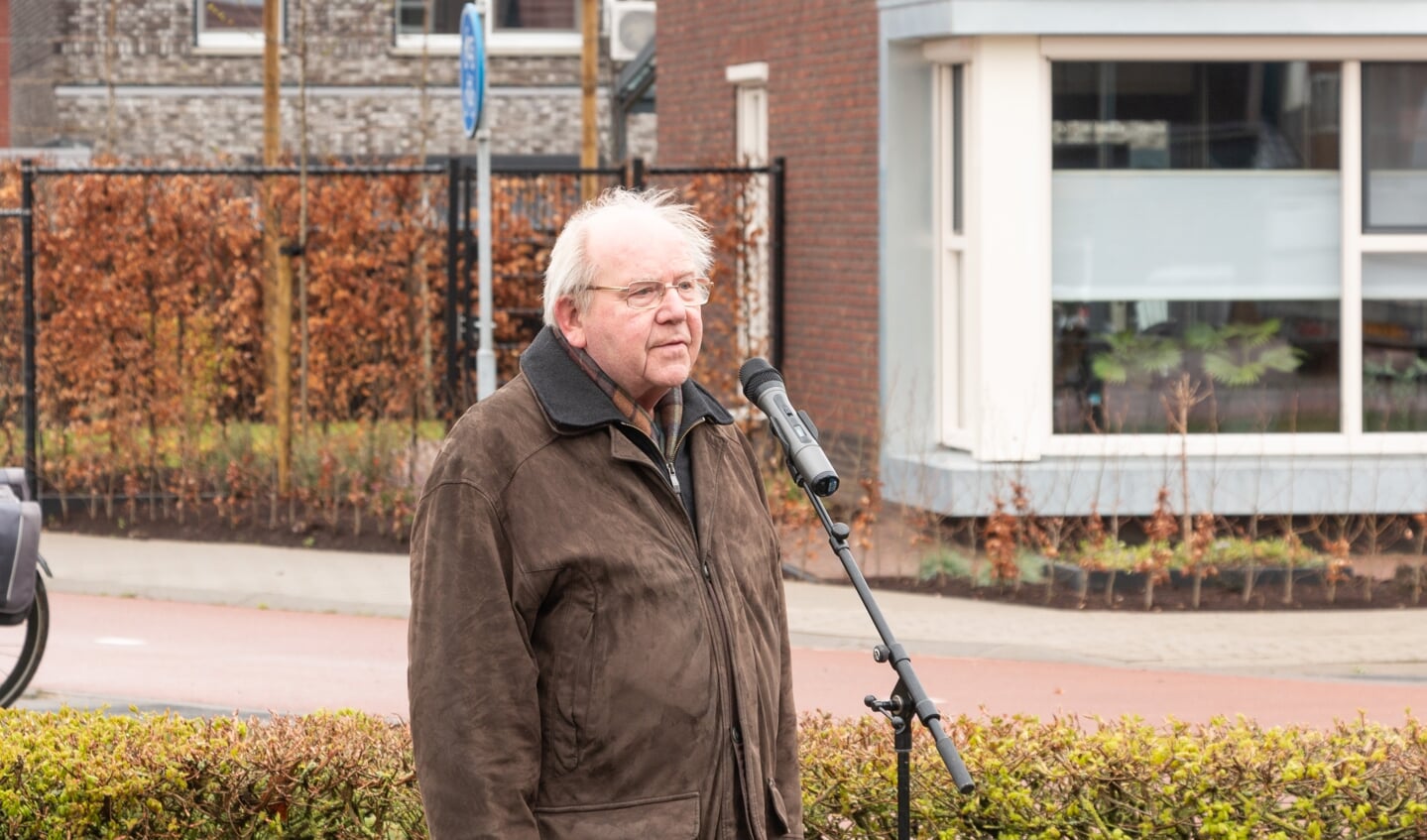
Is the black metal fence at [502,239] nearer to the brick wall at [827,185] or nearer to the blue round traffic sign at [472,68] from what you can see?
the brick wall at [827,185]

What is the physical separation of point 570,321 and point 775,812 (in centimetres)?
92

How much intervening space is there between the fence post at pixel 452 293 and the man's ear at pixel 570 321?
37.2 feet

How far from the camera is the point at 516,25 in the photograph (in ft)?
101

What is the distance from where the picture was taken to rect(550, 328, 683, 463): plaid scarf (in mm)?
3635

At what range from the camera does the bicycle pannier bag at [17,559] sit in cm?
729

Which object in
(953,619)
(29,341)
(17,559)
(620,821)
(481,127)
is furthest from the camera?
(29,341)

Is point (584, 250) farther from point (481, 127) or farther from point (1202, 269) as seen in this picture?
point (1202, 269)

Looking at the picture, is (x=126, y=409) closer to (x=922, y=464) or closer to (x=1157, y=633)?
(x=922, y=464)

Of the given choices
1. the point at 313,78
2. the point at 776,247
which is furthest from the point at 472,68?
the point at 313,78

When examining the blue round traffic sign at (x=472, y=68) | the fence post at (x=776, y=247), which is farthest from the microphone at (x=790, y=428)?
the fence post at (x=776, y=247)

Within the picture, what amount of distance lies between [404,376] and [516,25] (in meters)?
16.6

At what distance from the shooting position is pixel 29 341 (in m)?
14.8

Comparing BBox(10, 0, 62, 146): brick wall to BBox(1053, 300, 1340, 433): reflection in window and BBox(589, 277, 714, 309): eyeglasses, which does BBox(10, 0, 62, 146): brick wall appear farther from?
BBox(589, 277, 714, 309): eyeglasses

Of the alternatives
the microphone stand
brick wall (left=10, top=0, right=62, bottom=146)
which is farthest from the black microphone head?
brick wall (left=10, top=0, right=62, bottom=146)
